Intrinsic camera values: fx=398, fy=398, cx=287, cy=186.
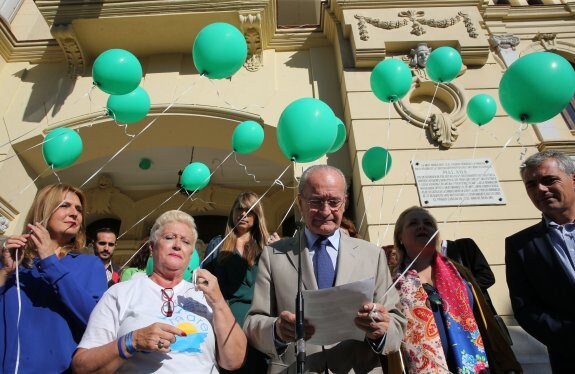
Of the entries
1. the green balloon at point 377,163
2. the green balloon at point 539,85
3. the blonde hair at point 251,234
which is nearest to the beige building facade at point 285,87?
the green balloon at point 377,163

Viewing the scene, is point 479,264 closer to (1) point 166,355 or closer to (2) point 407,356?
(2) point 407,356

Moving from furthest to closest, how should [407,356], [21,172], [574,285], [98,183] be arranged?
1. [98,183]
2. [21,172]
3. [407,356]
4. [574,285]

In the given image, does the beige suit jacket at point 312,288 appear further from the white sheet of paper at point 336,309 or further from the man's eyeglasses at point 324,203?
the man's eyeglasses at point 324,203

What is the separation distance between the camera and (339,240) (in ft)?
6.94

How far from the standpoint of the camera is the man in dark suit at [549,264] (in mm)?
2000

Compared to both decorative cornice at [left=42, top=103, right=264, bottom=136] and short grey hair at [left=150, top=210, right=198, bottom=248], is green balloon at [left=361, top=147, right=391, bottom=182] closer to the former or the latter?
decorative cornice at [left=42, top=103, right=264, bottom=136]

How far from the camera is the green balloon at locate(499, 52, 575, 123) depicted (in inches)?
103

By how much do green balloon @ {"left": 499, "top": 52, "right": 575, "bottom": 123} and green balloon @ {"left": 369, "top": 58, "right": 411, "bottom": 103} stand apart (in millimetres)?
1273

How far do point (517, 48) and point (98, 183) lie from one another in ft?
26.8

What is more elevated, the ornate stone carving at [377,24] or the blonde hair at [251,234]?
the ornate stone carving at [377,24]

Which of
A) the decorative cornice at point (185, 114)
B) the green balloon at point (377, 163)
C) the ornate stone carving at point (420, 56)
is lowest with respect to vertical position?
the green balloon at point (377, 163)

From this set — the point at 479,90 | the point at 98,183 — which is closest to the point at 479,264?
the point at 479,90

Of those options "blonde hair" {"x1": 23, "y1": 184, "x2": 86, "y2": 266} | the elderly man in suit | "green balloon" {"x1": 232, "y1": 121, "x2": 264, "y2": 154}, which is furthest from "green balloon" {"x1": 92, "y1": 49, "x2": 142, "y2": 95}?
the elderly man in suit

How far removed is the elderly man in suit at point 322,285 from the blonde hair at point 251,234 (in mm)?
807
